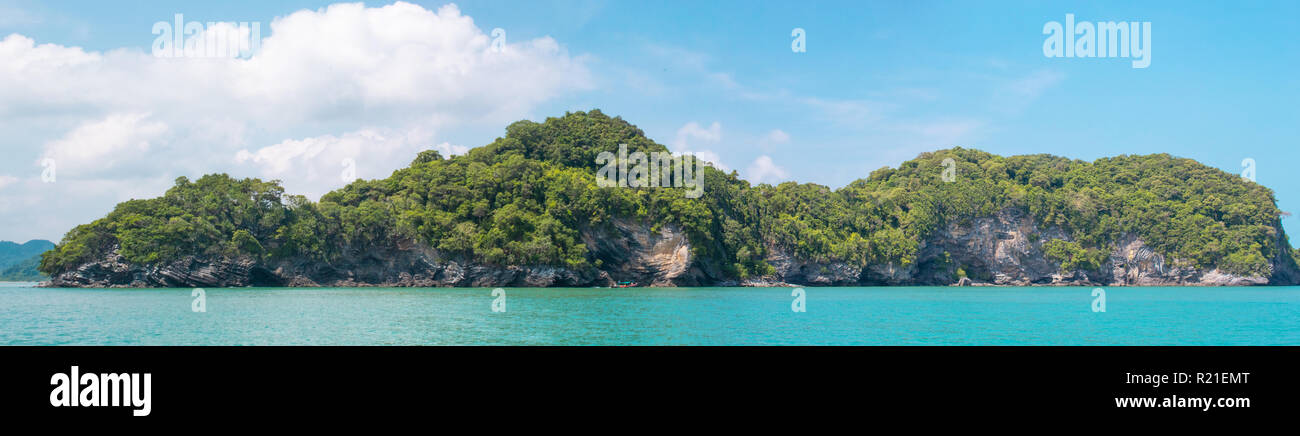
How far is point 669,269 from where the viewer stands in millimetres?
65625

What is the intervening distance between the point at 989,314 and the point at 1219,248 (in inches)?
2701

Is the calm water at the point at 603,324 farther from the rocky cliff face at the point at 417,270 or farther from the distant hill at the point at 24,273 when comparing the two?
the distant hill at the point at 24,273

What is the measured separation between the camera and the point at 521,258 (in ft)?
200

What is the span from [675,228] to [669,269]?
3.79m

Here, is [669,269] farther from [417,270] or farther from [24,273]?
[24,273]

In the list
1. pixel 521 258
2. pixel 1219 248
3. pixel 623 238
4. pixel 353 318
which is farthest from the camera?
pixel 1219 248

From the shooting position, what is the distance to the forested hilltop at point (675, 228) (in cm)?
5603

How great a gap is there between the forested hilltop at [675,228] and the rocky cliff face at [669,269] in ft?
0.56
